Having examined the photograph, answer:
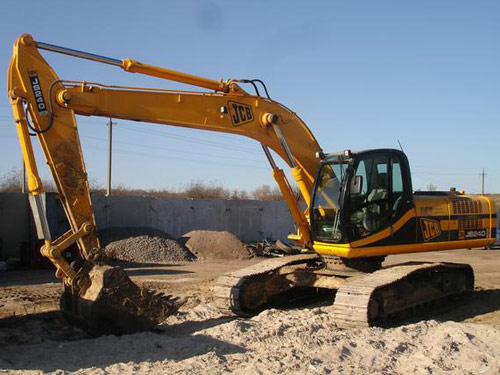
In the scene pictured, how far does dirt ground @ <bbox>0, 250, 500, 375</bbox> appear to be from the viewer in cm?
572

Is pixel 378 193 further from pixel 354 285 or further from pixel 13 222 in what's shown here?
pixel 13 222

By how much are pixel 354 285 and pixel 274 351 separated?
209 cm

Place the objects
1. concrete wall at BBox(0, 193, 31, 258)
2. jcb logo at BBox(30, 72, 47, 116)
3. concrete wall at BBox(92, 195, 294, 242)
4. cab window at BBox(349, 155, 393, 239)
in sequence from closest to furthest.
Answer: jcb logo at BBox(30, 72, 47, 116), cab window at BBox(349, 155, 393, 239), concrete wall at BBox(0, 193, 31, 258), concrete wall at BBox(92, 195, 294, 242)

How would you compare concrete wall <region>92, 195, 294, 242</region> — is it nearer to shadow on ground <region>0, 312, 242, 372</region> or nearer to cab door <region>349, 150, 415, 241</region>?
shadow on ground <region>0, 312, 242, 372</region>

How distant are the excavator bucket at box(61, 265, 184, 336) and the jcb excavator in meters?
0.01

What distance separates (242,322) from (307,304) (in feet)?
8.33

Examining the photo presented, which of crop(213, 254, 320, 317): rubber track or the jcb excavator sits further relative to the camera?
crop(213, 254, 320, 317): rubber track

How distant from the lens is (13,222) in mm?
17938

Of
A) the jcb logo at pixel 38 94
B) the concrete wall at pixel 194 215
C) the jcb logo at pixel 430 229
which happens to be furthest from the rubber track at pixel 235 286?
the concrete wall at pixel 194 215

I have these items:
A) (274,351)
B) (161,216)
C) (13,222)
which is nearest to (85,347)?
(274,351)

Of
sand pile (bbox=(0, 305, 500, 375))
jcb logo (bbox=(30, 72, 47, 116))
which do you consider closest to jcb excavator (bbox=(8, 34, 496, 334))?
jcb logo (bbox=(30, 72, 47, 116))

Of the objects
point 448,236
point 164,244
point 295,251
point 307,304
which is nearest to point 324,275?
point 307,304

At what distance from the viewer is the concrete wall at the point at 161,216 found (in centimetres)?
1786

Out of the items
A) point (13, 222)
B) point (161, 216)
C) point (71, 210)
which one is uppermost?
point (71, 210)
